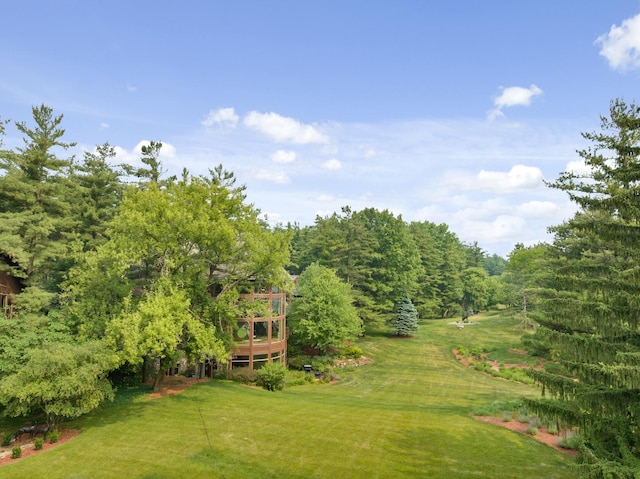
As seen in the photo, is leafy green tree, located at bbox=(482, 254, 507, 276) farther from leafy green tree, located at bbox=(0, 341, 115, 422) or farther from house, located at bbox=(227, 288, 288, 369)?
leafy green tree, located at bbox=(0, 341, 115, 422)

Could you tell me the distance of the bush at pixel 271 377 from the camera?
2644 centimetres

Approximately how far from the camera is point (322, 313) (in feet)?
116

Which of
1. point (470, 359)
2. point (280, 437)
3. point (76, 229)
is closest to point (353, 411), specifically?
point (280, 437)

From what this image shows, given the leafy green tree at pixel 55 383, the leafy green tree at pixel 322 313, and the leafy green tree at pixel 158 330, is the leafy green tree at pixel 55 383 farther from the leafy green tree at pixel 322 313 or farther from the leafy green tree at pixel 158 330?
the leafy green tree at pixel 322 313

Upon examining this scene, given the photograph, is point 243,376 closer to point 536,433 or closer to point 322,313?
point 322,313

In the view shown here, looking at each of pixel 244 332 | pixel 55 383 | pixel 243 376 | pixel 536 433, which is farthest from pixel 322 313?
pixel 55 383

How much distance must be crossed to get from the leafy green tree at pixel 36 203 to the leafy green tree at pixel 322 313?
1948 cm

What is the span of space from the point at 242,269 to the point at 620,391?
18206 millimetres

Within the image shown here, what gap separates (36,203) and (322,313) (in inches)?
882

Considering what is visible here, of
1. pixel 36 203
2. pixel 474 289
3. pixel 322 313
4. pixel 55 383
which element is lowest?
pixel 55 383

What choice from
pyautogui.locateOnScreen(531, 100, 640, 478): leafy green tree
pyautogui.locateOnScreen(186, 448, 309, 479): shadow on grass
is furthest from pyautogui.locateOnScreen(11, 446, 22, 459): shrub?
pyautogui.locateOnScreen(531, 100, 640, 478): leafy green tree

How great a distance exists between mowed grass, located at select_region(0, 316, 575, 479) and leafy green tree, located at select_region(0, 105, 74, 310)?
9.08m

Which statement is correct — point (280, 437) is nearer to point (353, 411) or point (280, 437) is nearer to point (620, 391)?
point (353, 411)

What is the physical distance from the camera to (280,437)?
628 inches
